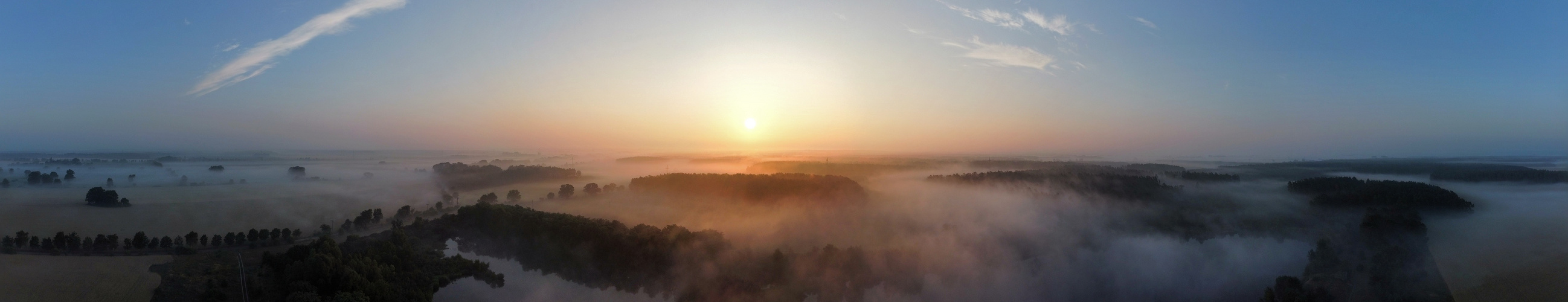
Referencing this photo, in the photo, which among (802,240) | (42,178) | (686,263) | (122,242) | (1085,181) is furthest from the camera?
(1085,181)

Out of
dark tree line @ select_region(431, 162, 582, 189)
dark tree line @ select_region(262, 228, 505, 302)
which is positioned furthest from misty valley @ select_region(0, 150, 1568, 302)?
dark tree line @ select_region(431, 162, 582, 189)

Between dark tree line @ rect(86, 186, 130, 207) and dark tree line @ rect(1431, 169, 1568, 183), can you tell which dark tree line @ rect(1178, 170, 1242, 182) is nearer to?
dark tree line @ rect(1431, 169, 1568, 183)

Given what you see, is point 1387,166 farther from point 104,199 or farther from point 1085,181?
point 104,199

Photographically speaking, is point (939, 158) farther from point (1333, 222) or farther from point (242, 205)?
point (242, 205)

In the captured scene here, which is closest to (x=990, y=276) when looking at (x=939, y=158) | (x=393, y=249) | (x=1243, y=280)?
(x=1243, y=280)

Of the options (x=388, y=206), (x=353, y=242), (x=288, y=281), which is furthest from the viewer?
(x=388, y=206)

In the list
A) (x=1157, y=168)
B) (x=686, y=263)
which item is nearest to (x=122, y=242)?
(x=686, y=263)
